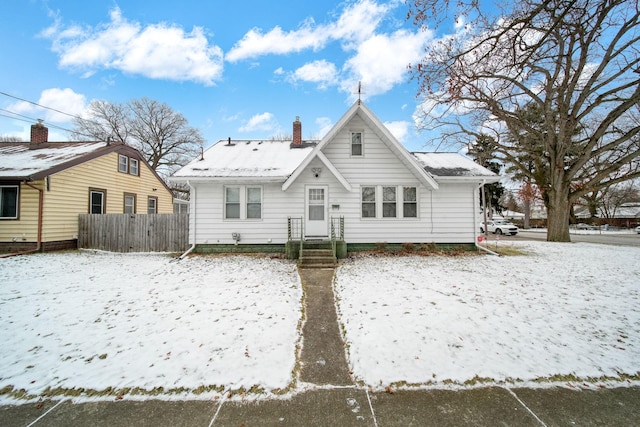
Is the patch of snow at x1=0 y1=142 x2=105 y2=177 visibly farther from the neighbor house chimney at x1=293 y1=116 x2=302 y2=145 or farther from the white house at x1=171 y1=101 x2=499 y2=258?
the neighbor house chimney at x1=293 y1=116 x2=302 y2=145

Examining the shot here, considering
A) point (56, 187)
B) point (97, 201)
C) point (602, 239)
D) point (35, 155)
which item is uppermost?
point (35, 155)

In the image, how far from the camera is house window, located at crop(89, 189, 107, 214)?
14.4m

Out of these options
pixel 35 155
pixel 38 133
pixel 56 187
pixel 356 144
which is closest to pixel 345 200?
pixel 356 144

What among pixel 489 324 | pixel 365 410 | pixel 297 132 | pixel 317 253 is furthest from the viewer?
pixel 297 132

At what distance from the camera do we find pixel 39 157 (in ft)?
45.0

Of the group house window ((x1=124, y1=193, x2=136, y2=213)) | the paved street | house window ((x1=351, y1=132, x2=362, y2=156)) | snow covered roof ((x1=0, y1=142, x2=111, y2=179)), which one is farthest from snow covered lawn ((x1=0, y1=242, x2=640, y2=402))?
the paved street

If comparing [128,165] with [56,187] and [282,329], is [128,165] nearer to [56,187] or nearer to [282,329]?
[56,187]

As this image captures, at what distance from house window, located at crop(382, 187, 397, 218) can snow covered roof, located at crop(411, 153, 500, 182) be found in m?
2.00

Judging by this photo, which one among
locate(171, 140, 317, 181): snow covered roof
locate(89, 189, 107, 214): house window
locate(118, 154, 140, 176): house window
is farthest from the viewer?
locate(118, 154, 140, 176): house window

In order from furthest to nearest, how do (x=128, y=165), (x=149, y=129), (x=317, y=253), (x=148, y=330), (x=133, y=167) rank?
(x=149, y=129), (x=133, y=167), (x=128, y=165), (x=317, y=253), (x=148, y=330)

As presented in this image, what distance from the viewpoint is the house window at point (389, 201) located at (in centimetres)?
1173

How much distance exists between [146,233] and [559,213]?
23.0m

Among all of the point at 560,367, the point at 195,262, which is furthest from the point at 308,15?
the point at 560,367

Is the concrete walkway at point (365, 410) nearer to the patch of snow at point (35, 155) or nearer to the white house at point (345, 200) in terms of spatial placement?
the white house at point (345, 200)
